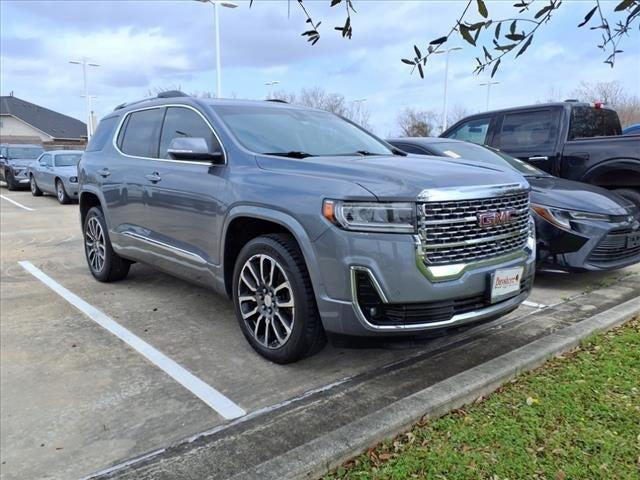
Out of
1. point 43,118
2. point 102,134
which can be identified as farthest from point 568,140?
point 43,118

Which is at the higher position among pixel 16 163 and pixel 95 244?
pixel 16 163

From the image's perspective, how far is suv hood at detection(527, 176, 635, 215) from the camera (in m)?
5.21

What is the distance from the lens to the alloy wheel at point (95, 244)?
5.70m

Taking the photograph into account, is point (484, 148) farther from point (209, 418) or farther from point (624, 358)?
point (209, 418)

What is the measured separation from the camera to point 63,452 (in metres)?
2.66

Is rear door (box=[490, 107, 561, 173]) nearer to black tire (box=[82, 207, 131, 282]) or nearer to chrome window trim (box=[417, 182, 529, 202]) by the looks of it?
chrome window trim (box=[417, 182, 529, 202])

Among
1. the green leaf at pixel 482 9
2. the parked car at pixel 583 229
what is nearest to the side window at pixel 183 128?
the green leaf at pixel 482 9

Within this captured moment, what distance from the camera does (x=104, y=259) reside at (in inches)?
223

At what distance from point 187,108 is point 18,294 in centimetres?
276

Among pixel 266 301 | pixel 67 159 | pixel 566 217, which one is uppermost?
pixel 67 159

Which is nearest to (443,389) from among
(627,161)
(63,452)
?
(63,452)

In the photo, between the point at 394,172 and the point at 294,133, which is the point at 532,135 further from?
the point at 394,172

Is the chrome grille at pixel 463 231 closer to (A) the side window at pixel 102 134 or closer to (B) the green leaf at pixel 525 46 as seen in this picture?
(B) the green leaf at pixel 525 46

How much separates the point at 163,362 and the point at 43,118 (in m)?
62.5
